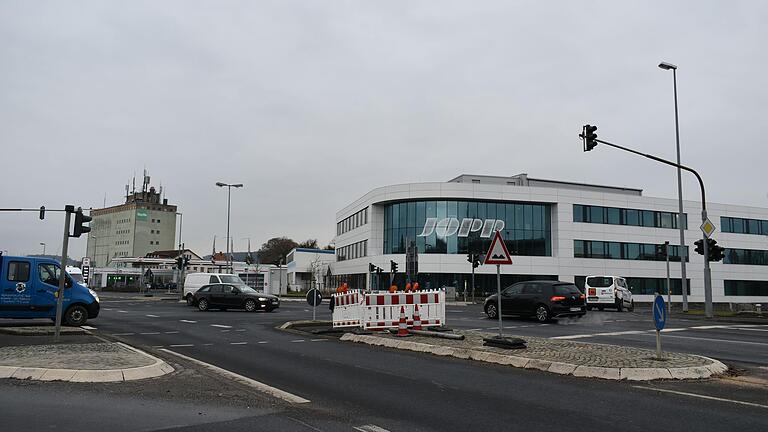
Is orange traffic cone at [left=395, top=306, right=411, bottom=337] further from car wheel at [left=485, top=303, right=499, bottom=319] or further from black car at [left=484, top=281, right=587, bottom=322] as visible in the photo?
car wheel at [left=485, top=303, right=499, bottom=319]

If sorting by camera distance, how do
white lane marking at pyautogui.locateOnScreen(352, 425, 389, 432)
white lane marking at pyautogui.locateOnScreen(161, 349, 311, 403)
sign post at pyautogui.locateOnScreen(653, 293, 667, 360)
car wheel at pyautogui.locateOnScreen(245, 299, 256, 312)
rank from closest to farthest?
1. white lane marking at pyautogui.locateOnScreen(352, 425, 389, 432)
2. white lane marking at pyautogui.locateOnScreen(161, 349, 311, 403)
3. sign post at pyautogui.locateOnScreen(653, 293, 667, 360)
4. car wheel at pyautogui.locateOnScreen(245, 299, 256, 312)

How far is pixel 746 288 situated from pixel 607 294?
156 feet

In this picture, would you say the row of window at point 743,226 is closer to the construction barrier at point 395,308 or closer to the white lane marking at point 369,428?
the construction barrier at point 395,308

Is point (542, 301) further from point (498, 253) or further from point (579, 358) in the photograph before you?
point (579, 358)

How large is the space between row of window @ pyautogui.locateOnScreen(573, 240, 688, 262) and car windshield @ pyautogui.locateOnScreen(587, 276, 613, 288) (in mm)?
27934

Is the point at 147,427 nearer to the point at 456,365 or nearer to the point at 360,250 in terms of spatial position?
the point at 456,365

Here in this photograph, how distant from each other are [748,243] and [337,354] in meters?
73.2

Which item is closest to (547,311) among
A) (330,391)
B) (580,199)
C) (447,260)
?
(330,391)

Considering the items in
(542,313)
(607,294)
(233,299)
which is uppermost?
(607,294)

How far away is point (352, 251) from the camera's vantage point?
72188mm

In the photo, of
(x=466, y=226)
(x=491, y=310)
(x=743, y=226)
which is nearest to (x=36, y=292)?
(x=491, y=310)

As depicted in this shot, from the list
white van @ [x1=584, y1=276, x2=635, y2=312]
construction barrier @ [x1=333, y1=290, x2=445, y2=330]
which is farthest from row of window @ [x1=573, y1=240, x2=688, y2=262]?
construction barrier @ [x1=333, y1=290, x2=445, y2=330]

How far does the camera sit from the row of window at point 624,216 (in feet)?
204

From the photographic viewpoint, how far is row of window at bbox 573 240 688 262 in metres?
61.7
